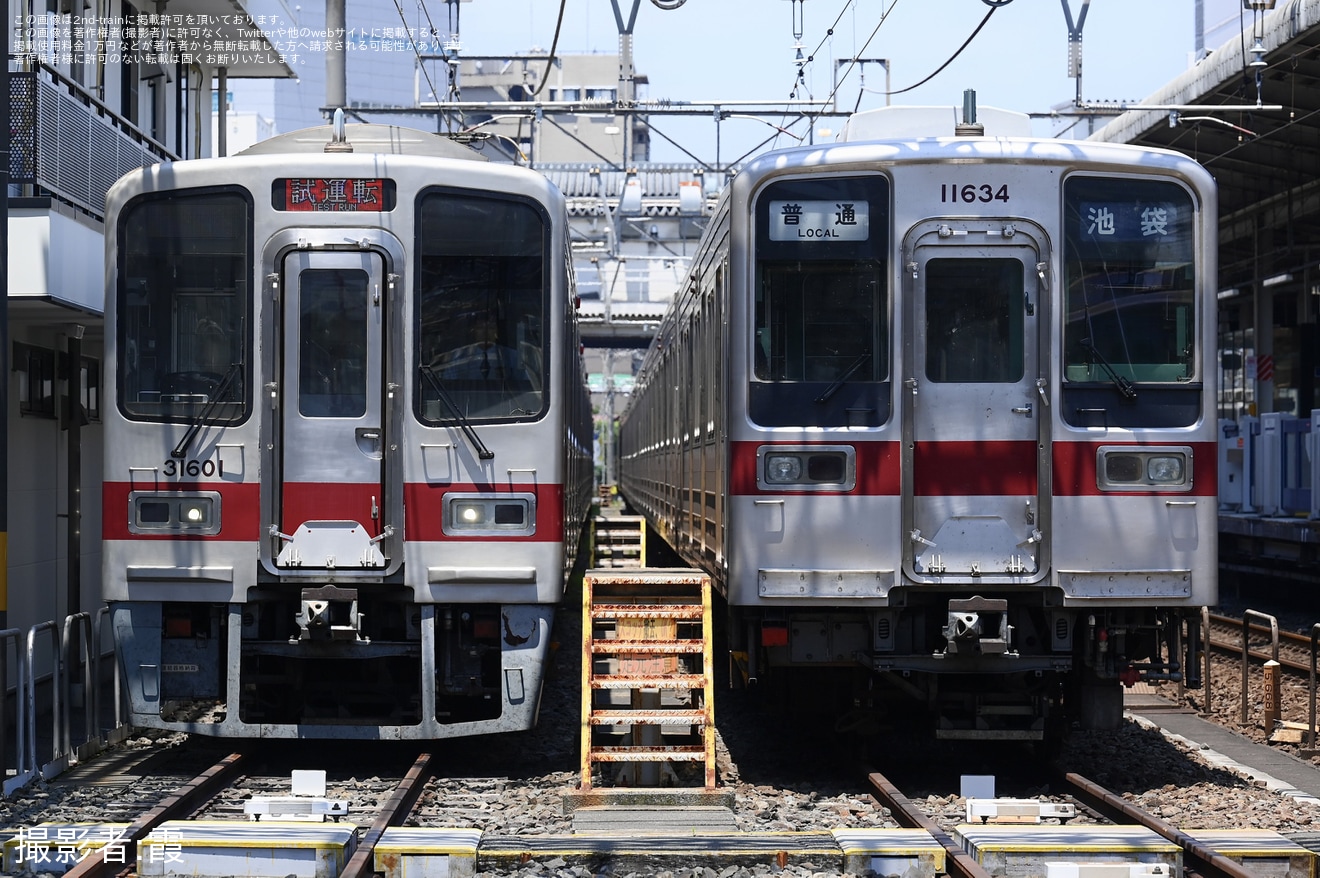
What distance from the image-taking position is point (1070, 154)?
23.3 feet

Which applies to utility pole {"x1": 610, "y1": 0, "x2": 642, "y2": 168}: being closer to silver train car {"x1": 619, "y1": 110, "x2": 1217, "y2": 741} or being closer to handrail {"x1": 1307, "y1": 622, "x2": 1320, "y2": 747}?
silver train car {"x1": 619, "y1": 110, "x2": 1217, "y2": 741}

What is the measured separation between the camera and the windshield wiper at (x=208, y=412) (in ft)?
24.1

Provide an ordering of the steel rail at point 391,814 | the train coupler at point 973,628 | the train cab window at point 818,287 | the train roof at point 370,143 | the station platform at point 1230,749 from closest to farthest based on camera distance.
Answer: the steel rail at point 391,814 → the train coupler at point 973,628 → the train cab window at point 818,287 → the station platform at point 1230,749 → the train roof at point 370,143

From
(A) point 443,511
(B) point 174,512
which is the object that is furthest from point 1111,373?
(B) point 174,512

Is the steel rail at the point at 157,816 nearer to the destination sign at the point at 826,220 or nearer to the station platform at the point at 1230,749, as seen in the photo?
the destination sign at the point at 826,220

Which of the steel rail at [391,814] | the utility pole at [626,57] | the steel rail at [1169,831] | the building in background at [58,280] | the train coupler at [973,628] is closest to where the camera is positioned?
the steel rail at [1169,831]

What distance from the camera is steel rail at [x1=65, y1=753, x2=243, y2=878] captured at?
17.9 ft

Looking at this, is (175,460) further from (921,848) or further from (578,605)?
(578,605)

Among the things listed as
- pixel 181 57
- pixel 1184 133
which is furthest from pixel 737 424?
pixel 1184 133

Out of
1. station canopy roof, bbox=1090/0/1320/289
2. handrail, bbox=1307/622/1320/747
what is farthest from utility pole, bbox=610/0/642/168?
handrail, bbox=1307/622/1320/747

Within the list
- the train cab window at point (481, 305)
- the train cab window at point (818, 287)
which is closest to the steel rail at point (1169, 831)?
the train cab window at point (818, 287)

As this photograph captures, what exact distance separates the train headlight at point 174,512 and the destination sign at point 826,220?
3155mm

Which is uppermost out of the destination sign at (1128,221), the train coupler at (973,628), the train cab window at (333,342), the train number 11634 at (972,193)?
the train number 11634 at (972,193)

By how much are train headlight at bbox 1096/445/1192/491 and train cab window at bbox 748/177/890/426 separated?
1201mm
